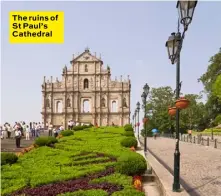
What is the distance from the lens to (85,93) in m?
71.8

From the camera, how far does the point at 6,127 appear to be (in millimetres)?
28875

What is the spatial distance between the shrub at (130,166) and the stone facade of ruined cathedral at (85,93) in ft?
197

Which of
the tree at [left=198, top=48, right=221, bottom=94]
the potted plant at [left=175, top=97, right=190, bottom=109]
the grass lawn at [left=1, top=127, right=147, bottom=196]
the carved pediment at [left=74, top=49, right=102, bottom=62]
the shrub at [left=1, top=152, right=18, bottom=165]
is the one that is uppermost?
the carved pediment at [left=74, top=49, right=102, bottom=62]

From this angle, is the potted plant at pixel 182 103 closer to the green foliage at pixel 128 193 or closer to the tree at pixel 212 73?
the green foliage at pixel 128 193

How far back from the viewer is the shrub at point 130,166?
9188 mm

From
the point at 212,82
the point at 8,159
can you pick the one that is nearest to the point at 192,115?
the point at 212,82

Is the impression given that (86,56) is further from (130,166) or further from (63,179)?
(63,179)

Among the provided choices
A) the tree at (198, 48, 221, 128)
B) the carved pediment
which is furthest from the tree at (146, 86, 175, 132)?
the carved pediment

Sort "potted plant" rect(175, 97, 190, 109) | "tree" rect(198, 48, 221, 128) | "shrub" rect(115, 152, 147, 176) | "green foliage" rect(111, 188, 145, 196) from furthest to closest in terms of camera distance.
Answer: "tree" rect(198, 48, 221, 128) → "shrub" rect(115, 152, 147, 176) → "potted plant" rect(175, 97, 190, 109) → "green foliage" rect(111, 188, 145, 196)

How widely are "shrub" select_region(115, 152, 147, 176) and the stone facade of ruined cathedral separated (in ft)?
197

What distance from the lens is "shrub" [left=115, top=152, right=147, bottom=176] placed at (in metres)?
9.19

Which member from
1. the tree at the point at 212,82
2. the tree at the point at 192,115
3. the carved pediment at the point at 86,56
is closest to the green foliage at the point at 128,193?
the tree at the point at 212,82

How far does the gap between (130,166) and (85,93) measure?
6291cm

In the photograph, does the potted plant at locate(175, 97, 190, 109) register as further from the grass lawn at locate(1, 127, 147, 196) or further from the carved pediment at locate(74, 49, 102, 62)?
the carved pediment at locate(74, 49, 102, 62)
